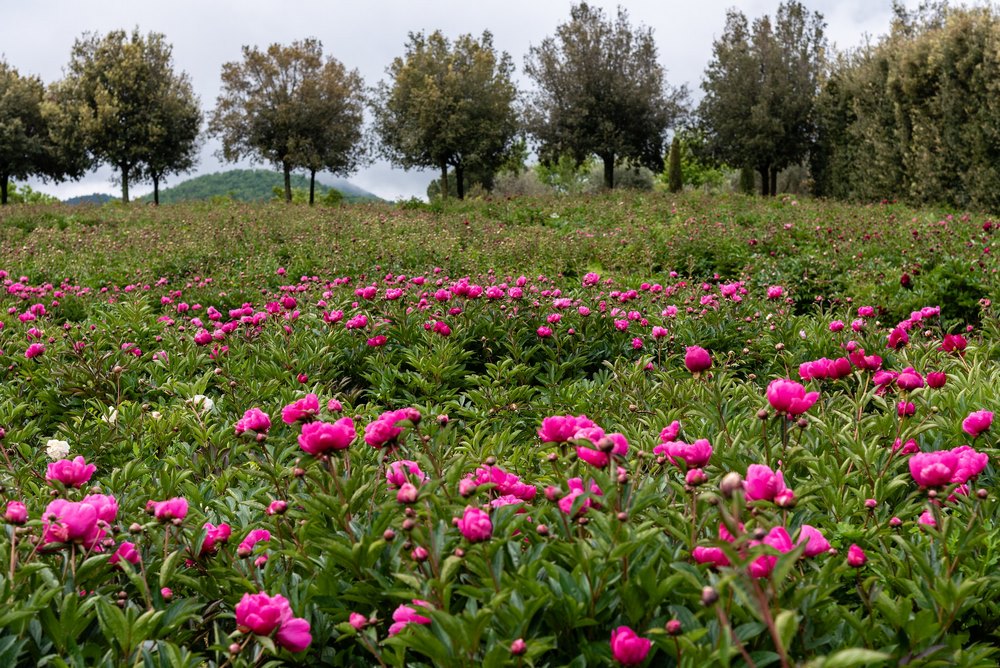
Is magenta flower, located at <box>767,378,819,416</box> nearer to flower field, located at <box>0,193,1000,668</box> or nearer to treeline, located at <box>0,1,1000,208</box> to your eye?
flower field, located at <box>0,193,1000,668</box>

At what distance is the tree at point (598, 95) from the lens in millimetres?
26953

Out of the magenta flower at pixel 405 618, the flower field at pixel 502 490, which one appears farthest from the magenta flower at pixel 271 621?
the magenta flower at pixel 405 618

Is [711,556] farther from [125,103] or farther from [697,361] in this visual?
[125,103]

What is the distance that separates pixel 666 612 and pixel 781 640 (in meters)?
0.51

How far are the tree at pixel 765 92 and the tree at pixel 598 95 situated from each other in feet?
6.78

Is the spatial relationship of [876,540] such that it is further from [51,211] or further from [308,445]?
[51,211]

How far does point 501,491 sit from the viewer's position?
75.9 inches

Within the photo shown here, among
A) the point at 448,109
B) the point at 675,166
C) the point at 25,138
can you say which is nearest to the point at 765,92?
the point at 675,166

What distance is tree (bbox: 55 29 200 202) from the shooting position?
102ft

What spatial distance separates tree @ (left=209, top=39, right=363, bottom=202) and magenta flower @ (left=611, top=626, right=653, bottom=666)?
32.1 m

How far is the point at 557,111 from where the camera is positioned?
2722 cm

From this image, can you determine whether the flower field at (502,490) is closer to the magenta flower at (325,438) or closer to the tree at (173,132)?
the magenta flower at (325,438)

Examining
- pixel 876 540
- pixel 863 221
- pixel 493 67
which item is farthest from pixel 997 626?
Answer: pixel 493 67

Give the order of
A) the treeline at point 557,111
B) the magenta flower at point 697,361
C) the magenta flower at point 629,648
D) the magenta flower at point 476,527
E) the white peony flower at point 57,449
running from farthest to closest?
the treeline at point 557,111 < the white peony flower at point 57,449 < the magenta flower at point 697,361 < the magenta flower at point 476,527 < the magenta flower at point 629,648
